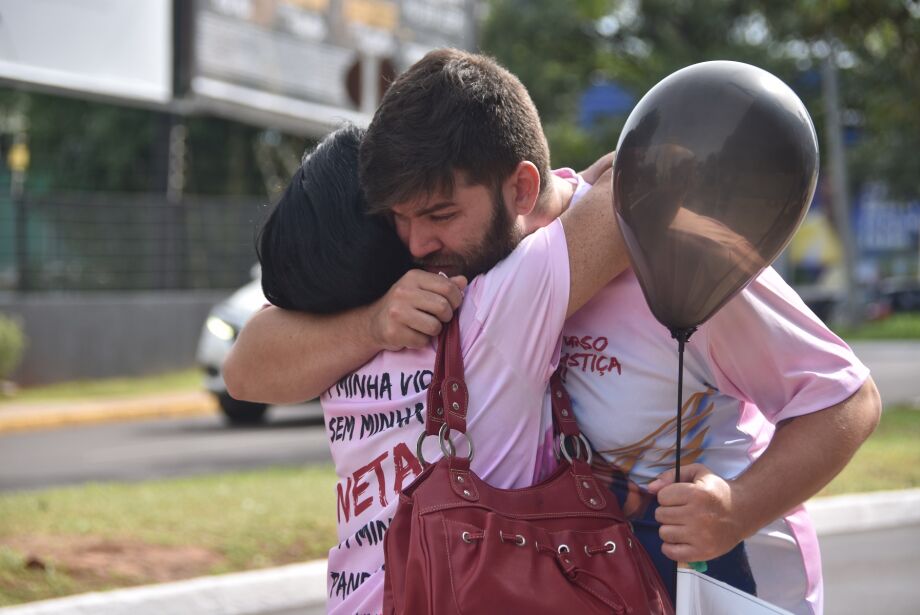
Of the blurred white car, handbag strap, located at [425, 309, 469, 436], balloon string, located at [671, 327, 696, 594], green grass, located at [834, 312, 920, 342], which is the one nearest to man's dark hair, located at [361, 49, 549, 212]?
handbag strap, located at [425, 309, 469, 436]

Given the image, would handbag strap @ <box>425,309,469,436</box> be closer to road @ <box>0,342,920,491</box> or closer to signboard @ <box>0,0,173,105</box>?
road @ <box>0,342,920,491</box>

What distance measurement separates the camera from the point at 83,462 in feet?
33.8

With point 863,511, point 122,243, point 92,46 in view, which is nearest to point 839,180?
point 122,243

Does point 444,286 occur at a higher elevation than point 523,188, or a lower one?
lower

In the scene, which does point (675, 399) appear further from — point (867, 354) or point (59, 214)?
point (867, 354)

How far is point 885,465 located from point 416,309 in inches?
272

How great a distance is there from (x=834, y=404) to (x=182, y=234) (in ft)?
55.9

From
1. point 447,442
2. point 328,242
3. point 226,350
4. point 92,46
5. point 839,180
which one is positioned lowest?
point 839,180

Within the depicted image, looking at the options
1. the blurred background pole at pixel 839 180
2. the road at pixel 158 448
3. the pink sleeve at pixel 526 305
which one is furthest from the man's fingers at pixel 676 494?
the blurred background pole at pixel 839 180

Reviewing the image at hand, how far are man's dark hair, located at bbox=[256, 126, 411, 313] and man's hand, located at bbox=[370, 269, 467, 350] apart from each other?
0.09 m

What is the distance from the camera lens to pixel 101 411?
1391 centimetres

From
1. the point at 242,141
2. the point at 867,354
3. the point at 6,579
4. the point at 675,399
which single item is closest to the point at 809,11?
the point at 6,579

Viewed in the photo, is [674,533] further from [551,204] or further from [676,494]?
[551,204]

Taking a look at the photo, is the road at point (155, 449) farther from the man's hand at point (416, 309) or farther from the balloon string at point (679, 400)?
the balloon string at point (679, 400)
